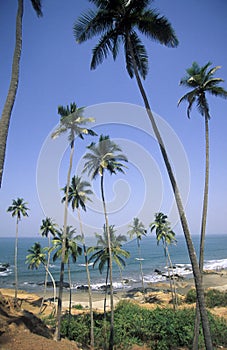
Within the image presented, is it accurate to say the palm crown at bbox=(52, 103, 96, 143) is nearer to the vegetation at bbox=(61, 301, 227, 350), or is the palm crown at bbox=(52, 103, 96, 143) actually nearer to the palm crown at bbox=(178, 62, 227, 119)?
the palm crown at bbox=(178, 62, 227, 119)

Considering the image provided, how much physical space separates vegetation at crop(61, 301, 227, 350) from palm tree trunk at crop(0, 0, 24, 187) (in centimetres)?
1652

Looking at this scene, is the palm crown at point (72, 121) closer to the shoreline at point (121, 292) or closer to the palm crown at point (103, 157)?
the palm crown at point (103, 157)

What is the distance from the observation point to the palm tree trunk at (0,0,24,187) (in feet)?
25.0

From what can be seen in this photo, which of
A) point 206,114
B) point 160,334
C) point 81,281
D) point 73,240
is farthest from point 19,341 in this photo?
point 81,281

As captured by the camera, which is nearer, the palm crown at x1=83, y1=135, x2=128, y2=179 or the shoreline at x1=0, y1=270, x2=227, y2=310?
the palm crown at x1=83, y1=135, x2=128, y2=179

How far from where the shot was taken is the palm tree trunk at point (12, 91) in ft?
25.0

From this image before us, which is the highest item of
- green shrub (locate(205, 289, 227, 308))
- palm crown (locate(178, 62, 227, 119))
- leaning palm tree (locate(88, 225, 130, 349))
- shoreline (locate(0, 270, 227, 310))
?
palm crown (locate(178, 62, 227, 119))

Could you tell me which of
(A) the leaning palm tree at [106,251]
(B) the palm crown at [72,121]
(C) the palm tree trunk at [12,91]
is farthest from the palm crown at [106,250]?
(C) the palm tree trunk at [12,91]

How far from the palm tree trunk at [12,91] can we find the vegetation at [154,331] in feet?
54.2

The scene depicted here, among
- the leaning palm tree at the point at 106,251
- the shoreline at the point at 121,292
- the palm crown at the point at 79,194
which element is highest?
the palm crown at the point at 79,194

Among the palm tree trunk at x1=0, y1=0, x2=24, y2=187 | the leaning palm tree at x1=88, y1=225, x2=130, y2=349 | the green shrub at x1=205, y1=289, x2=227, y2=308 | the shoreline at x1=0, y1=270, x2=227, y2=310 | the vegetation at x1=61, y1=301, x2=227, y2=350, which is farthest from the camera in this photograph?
the shoreline at x1=0, y1=270, x2=227, y2=310

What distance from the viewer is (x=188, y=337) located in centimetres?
1475

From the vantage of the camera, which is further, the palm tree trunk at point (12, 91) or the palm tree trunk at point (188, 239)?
the palm tree trunk at point (12, 91)

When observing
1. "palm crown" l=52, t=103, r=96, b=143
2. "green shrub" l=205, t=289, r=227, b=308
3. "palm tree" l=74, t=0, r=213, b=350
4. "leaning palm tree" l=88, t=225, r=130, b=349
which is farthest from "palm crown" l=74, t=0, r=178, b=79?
"green shrub" l=205, t=289, r=227, b=308
